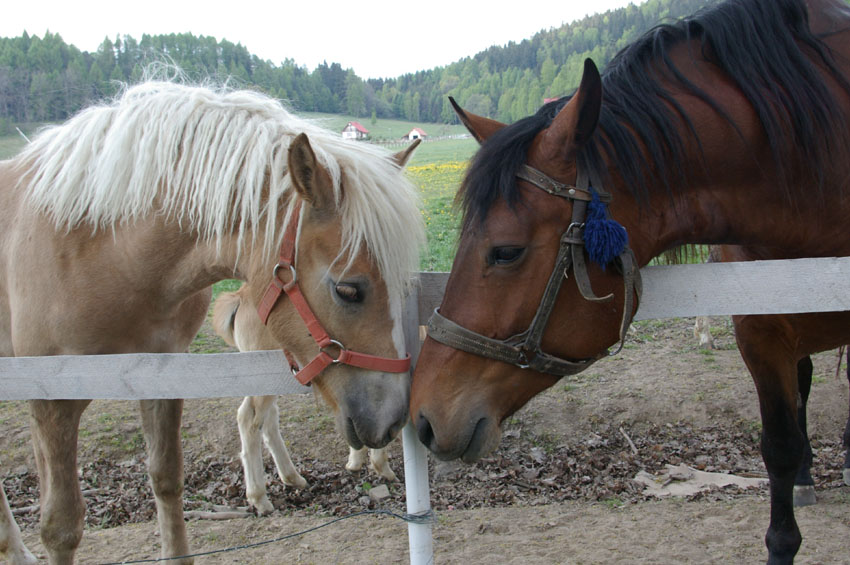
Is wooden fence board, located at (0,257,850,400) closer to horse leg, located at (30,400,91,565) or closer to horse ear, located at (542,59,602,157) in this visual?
horse leg, located at (30,400,91,565)

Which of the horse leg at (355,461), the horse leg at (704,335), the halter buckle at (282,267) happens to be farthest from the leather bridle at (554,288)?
the horse leg at (704,335)

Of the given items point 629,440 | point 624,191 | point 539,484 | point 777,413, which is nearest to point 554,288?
point 624,191

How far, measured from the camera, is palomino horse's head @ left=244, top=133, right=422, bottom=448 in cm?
197

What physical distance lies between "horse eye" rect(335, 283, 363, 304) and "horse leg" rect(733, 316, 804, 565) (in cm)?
174

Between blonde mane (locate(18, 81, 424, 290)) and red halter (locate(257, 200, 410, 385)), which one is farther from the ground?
blonde mane (locate(18, 81, 424, 290))

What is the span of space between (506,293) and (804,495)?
11.0ft

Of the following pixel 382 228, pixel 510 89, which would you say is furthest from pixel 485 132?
pixel 510 89

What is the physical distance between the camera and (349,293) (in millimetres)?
1994

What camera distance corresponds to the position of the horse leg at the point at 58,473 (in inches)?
95.7

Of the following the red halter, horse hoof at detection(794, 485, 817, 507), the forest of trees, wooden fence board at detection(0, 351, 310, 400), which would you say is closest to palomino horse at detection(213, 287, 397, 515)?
wooden fence board at detection(0, 351, 310, 400)

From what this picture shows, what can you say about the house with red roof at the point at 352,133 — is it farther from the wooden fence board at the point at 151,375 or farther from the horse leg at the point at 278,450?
the horse leg at the point at 278,450

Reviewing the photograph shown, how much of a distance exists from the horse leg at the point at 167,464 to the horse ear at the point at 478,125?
1.93m

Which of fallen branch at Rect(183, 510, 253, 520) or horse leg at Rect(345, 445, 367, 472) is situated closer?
fallen branch at Rect(183, 510, 253, 520)

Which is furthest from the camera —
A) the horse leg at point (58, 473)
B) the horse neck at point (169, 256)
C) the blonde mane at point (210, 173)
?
the horse leg at point (58, 473)
